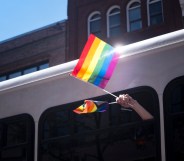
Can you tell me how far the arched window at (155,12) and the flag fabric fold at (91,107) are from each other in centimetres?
1657

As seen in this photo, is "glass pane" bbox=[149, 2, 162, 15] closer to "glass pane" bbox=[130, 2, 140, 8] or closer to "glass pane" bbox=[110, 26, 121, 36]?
"glass pane" bbox=[130, 2, 140, 8]

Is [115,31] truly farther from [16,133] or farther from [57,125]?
[57,125]

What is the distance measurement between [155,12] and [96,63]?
54.9 feet

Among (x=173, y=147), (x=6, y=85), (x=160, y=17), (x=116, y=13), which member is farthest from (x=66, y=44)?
(x=173, y=147)

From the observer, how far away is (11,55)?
82.5 ft

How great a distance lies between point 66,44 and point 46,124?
18.5 m

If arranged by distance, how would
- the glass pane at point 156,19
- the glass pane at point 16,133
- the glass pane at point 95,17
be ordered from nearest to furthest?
the glass pane at point 16,133 < the glass pane at point 156,19 < the glass pane at point 95,17

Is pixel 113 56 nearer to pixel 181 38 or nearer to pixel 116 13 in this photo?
pixel 181 38

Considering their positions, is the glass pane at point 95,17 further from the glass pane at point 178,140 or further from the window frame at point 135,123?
the glass pane at point 178,140

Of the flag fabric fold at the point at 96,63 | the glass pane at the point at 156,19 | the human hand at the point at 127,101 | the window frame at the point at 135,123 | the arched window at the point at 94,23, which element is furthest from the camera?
the arched window at the point at 94,23

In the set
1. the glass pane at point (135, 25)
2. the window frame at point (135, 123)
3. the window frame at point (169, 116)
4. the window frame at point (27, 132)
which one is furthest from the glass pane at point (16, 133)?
the glass pane at point (135, 25)

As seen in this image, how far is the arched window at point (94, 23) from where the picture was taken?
21594mm

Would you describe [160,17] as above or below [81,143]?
above

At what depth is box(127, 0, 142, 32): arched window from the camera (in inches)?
800
